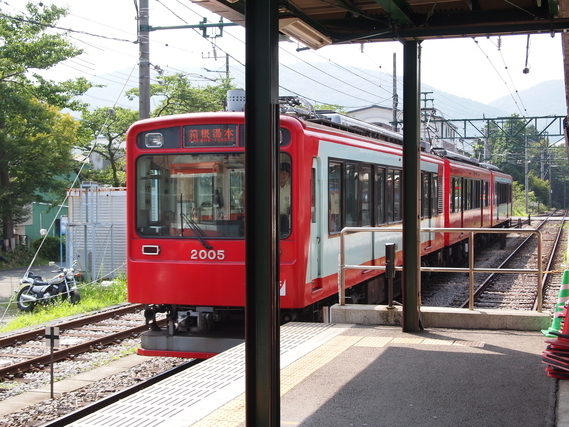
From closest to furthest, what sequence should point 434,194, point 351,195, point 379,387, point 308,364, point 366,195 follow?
point 379,387 < point 308,364 < point 351,195 < point 366,195 < point 434,194

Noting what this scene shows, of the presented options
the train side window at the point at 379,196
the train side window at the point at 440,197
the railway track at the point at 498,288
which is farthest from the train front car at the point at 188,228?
the train side window at the point at 440,197

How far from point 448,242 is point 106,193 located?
898cm

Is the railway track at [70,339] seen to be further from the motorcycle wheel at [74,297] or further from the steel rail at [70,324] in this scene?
the motorcycle wheel at [74,297]

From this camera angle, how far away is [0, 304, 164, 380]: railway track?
9.11 m

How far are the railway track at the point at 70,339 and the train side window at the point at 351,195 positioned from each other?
3.19 meters

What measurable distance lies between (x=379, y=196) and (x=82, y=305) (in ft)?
21.6

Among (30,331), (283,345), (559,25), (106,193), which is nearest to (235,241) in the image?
(283,345)

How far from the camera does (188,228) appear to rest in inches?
325

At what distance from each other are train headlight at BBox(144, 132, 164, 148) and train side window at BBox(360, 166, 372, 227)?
3.18 m

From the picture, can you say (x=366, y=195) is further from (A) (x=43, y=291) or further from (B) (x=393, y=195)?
(A) (x=43, y=291)

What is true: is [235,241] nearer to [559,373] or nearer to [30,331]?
[559,373]

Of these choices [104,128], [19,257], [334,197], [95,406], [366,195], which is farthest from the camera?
[104,128]

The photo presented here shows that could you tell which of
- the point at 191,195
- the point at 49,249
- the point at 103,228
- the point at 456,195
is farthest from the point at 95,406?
the point at 49,249

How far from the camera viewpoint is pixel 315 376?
5.98 metres
